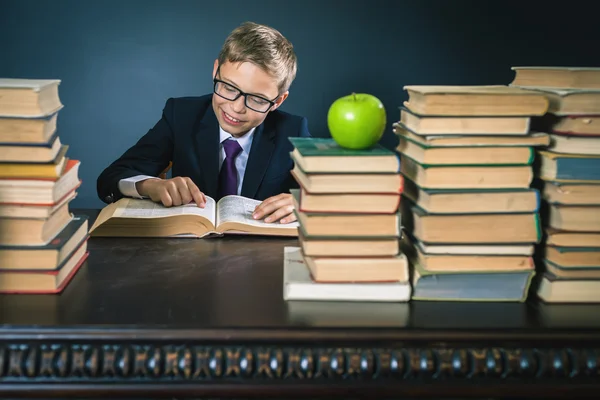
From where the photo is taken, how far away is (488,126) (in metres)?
1.17

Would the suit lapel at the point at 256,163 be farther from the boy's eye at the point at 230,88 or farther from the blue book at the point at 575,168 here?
the blue book at the point at 575,168

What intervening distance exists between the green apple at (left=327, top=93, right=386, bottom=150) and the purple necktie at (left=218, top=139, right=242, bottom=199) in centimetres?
141

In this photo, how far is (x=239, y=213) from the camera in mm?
1732

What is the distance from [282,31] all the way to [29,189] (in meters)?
2.73

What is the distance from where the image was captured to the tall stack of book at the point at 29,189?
1.13 metres

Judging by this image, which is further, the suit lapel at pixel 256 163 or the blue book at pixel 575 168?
the suit lapel at pixel 256 163

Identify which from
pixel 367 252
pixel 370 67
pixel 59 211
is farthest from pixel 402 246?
pixel 370 67

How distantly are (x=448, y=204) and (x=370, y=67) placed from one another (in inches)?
109

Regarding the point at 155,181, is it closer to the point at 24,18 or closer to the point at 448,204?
the point at 448,204

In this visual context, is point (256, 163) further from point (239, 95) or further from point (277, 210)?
point (277, 210)

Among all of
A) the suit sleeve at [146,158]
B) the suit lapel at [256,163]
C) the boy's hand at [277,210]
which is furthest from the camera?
the suit lapel at [256,163]

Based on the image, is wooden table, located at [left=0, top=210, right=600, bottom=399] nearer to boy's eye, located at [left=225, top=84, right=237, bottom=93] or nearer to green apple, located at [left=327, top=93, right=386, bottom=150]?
green apple, located at [left=327, top=93, right=386, bottom=150]

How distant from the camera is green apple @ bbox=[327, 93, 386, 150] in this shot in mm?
1210

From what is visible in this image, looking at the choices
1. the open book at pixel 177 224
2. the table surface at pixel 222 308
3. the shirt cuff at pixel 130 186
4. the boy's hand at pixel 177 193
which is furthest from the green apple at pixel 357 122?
the shirt cuff at pixel 130 186
